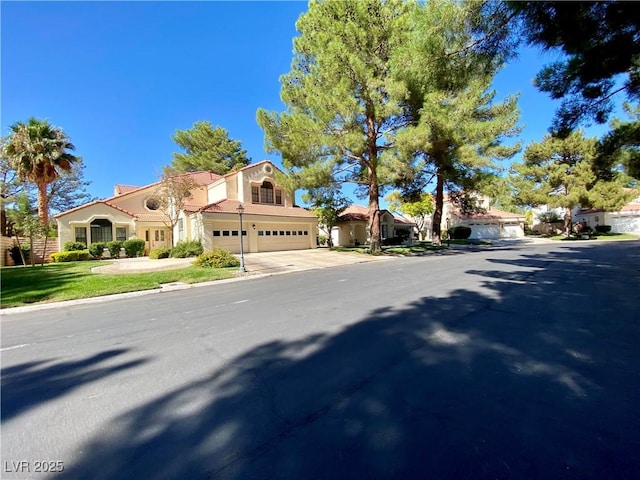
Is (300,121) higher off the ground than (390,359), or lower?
higher

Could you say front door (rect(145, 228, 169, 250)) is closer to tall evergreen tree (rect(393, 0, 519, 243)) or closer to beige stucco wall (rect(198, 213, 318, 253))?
beige stucco wall (rect(198, 213, 318, 253))

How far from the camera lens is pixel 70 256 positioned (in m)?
19.5

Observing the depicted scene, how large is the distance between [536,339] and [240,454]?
4114 mm

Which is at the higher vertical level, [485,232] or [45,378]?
[485,232]

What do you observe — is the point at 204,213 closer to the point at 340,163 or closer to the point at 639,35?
the point at 340,163

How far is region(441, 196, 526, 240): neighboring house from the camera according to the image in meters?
44.0

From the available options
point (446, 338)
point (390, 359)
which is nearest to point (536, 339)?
point (446, 338)

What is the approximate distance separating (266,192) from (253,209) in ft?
11.5

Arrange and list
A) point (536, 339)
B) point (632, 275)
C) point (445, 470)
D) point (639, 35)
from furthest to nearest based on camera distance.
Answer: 1. point (632, 275)
2. point (639, 35)
3. point (536, 339)
4. point (445, 470)

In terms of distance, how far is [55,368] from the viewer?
12.6 ft

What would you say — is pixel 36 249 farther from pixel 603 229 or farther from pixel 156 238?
pixel 603 229

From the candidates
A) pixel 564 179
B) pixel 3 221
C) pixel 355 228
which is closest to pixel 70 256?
pixel 3 221

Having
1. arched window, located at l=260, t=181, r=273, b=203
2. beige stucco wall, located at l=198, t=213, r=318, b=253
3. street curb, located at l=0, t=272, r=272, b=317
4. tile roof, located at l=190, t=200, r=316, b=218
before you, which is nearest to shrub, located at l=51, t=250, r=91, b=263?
tile roof, located at l=190, t=200, r=316, b=218

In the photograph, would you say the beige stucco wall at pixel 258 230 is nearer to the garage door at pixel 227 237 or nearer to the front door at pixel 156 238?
the garage door at pixel 227 237
